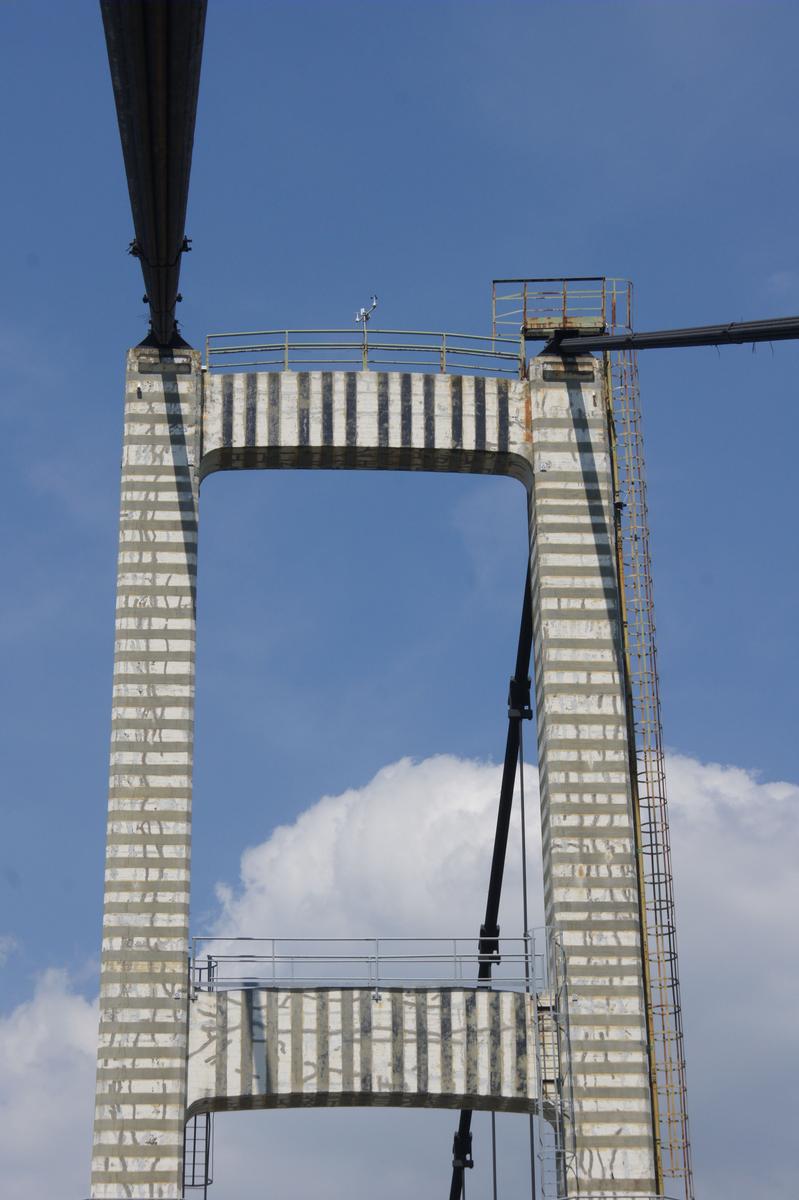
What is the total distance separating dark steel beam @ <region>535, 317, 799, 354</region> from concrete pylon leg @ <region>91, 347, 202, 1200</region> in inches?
293

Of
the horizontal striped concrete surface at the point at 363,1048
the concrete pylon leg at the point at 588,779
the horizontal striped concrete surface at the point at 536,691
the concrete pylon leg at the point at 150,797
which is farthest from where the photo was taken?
the horizontal striped concrete surface at the point at 363,1048

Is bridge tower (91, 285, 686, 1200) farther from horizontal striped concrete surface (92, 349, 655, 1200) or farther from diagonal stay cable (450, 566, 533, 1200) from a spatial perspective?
diagonal stay cable (450, 566, 533, 1200)

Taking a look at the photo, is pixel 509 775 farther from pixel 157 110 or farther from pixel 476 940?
pixel 157 110

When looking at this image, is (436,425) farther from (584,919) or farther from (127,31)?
(127,31)

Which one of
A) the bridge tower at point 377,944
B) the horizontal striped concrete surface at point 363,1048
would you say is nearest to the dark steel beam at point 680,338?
the bridge tower at point 377,944

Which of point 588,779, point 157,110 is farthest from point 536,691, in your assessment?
point 157,110

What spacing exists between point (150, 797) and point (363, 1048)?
19.8 ft

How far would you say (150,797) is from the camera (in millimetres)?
32688

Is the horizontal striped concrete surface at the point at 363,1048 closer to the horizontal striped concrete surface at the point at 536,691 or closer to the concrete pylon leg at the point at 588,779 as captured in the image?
the horizontal striped concrete surface at the point at 536,691

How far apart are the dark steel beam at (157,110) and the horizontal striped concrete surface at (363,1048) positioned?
13567mm

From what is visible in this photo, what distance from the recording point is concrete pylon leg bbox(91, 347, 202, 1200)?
3086 centimetres

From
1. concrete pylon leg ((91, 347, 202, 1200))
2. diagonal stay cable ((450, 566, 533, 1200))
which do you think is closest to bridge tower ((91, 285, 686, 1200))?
concrete pylon leg ((91, 347, 202, 1200))

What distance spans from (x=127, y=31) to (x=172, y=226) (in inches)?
259

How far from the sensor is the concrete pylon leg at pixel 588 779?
31500 mm
